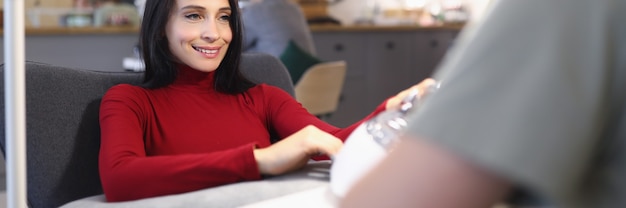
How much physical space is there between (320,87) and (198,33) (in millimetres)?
1927

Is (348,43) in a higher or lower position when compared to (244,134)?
lower

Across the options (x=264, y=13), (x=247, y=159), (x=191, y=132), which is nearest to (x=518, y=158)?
(x=247, y=159)

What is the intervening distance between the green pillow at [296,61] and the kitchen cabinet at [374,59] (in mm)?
1397

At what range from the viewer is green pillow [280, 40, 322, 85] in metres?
3.72

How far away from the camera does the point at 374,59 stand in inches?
219

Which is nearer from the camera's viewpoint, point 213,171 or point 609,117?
point 609,117

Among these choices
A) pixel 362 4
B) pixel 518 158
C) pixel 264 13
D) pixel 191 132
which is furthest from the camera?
pixel 362 4

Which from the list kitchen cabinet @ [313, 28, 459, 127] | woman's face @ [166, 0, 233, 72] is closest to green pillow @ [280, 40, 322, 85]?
kitchen cabinet @ [313, 28, 459, 127]

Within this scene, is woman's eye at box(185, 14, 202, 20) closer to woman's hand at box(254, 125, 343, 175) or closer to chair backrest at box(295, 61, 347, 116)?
woman's hand at box(254, 125, 343, 175)

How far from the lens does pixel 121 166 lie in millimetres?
1432

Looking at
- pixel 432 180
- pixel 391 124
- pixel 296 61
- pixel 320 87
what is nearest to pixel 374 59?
pixel 296 61

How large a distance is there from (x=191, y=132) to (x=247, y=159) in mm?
283

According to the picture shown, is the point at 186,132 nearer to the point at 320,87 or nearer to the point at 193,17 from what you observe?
the point at 193,17

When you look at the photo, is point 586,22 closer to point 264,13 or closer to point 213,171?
point 213,171
